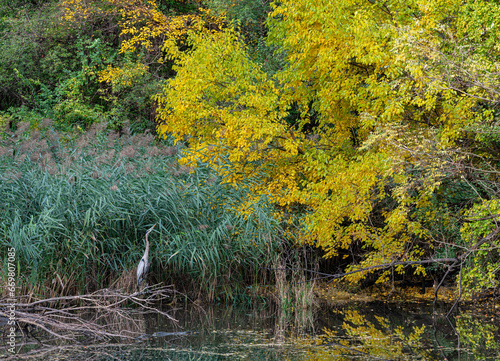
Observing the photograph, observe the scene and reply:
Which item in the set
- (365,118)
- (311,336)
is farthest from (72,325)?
(365,118)

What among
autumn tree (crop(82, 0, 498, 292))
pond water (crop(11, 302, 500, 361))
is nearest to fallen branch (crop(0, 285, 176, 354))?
pond water (crop(11, 302, 500, 361))

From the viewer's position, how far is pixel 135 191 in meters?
8.81

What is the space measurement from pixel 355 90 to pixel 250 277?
3.56 metres

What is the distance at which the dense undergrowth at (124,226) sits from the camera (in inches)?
310

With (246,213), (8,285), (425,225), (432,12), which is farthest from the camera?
(425,225)

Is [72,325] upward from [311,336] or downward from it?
upward

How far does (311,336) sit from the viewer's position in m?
6.72

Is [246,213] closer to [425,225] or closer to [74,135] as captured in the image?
[425,225]

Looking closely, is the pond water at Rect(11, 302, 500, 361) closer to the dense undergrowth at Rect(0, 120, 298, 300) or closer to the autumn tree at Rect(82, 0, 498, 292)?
the dense undergrowth at Rect(0, 120, 298, 300)

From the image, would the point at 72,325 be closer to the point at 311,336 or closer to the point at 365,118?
the point at 311,336

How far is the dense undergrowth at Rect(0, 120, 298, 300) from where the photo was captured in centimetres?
788

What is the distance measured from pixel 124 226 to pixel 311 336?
329 centimetres

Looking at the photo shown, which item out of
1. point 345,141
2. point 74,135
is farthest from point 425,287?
point 74,135

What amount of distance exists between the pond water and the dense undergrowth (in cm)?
74
